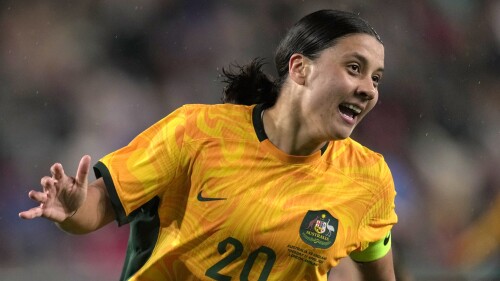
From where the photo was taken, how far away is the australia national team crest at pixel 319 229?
2760mm

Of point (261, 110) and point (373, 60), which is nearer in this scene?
point (373, 60)

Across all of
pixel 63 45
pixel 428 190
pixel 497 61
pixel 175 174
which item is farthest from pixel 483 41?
pixel 175 174

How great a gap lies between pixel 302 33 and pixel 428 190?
328cm

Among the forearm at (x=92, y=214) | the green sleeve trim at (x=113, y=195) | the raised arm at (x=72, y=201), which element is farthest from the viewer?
the green sleeve trim at (x=113, y=195)

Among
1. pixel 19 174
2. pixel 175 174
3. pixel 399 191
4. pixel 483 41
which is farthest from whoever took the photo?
pixel 483 41

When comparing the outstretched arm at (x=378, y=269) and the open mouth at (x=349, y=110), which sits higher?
the open mouth at (x=349, y=110)

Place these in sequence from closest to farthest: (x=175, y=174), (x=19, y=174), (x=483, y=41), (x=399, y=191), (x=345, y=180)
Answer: (x=175, y=174) → (x=345, y=180) → (x=19, y=174) → (x=399, y=191) → (x=483, y=41)

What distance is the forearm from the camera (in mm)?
2490

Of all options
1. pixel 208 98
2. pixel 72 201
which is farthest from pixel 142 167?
pixel 208 98

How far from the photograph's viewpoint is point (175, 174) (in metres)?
2.70

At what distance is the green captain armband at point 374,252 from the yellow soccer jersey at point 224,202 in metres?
0.25

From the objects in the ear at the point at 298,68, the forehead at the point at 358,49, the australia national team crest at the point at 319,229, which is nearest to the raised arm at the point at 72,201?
the australia national team crest at the point at 319,229

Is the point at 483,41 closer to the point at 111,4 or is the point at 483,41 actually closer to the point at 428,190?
the point at 428,190

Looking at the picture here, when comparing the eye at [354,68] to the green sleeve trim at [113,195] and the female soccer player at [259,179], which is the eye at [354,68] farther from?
the green sleeve trim at [113,195]
